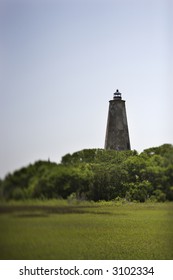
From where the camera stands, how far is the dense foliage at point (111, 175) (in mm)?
3129

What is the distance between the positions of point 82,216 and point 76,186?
0.74ft

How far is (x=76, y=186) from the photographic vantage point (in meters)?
3.29

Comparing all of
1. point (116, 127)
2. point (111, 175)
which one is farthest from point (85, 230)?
point (116, 127)

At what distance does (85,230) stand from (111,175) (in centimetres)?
50

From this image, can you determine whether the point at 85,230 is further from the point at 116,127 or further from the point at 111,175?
the point at 116,127

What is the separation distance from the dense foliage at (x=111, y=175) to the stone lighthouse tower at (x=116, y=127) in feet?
0.23

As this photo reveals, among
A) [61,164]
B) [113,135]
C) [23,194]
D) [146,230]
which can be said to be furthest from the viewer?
[146,230]

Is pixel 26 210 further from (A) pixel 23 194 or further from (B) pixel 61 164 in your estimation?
(B) pixel 61 164

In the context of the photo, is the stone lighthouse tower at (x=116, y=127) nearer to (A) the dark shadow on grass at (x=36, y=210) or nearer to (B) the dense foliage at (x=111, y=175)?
(B) the dense foliage at (x=111, y=175)

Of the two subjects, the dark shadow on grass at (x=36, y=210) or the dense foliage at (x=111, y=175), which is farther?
the dense foliage at (x=111, y=175)

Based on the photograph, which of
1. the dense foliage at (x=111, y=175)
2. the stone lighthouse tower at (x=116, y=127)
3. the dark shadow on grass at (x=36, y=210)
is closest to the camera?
the dark shadow on grass at (x=36, y=210)

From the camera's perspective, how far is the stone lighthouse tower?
3.55m

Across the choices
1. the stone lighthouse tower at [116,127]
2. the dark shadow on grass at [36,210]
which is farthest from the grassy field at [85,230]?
the stone lighthouse tower at [116,127]
